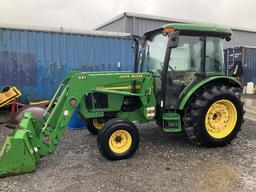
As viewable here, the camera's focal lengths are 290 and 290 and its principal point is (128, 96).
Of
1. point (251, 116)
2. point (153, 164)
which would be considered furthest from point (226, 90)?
point (251, 116)

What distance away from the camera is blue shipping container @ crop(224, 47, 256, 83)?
15.4 metres

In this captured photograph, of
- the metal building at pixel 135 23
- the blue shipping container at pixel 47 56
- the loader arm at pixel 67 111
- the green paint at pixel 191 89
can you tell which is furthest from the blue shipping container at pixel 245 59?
the loader arm at pixel 67 111

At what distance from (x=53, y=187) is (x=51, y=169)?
0.64 m

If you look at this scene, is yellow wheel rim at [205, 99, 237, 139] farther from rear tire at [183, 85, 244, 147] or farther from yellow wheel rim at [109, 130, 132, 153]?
yellow wheel rim at [109, 130, 132, 153]

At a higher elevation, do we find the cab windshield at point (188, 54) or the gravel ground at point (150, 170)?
the cab windshield at point (188, 54)

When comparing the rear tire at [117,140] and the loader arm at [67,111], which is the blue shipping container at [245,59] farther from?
the rear tire at [117,140]

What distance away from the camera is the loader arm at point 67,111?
410 cm

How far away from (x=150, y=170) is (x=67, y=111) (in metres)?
1.58

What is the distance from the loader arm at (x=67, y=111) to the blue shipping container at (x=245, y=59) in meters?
11.5

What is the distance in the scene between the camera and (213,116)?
17.6 feet

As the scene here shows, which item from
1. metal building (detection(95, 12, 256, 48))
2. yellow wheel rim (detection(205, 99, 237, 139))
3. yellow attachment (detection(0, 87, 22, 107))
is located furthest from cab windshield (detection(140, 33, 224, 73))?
metal building (detection(95, 12, 256, 48))

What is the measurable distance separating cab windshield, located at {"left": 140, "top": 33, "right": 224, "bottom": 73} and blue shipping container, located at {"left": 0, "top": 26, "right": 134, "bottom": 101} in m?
4.89

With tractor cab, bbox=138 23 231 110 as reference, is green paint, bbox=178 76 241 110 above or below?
below

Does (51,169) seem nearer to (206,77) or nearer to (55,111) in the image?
(55,111)
